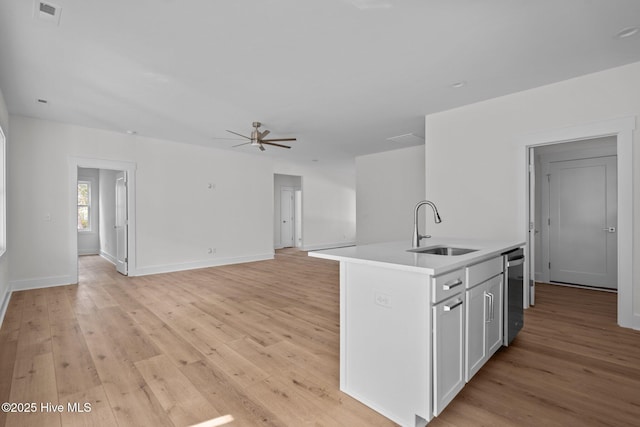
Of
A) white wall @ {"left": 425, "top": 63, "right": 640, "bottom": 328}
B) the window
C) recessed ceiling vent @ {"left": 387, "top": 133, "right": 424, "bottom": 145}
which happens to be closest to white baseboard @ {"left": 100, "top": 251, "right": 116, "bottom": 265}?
the window

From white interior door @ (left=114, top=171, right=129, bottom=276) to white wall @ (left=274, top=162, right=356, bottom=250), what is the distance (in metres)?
4.01

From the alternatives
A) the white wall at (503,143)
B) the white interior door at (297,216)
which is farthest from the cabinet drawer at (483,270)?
the white interior door at (297,216)

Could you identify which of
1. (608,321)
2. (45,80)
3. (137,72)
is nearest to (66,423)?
(137,72)

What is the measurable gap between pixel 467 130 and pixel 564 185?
2.22 meters

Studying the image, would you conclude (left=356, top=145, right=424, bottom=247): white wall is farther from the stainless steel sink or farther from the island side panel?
the island side panel

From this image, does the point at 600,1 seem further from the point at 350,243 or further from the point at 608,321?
the point at 350,243

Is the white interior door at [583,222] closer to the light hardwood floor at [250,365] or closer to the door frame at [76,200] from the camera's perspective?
→ the light hardwood floor at [250,365]

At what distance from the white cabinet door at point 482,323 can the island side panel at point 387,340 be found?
1.65 ft

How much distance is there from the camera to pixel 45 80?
11.3 ft

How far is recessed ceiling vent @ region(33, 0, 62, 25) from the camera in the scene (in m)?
2.20

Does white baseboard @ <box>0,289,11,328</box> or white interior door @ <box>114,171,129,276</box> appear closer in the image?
white baseboard @ <box>0,289,11,328</box>

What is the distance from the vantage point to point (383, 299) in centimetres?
175

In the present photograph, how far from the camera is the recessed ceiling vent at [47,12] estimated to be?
2199mm

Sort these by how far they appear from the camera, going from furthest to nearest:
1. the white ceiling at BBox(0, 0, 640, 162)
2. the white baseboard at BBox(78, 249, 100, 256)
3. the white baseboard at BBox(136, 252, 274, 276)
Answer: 1. the white baseboard at BBox(78, 249, 100, 256)
2. the white baseboard at BBox(136, 252, 274, 276)
3. the white ceiling at BBox(0, 0, 640, 162)
